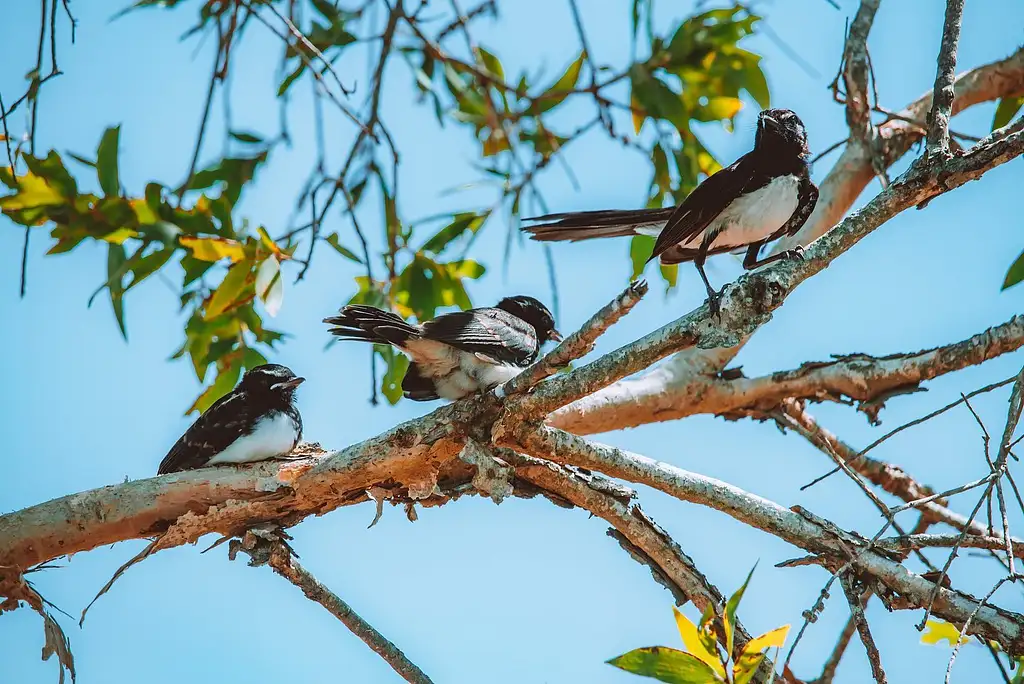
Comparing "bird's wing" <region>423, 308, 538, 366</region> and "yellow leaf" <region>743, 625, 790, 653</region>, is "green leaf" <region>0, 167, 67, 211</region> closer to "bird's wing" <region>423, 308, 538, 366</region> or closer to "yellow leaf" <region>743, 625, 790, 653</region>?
"bird's wing" <region>423, 308, 538, 366</region>

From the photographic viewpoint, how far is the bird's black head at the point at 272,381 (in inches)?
201

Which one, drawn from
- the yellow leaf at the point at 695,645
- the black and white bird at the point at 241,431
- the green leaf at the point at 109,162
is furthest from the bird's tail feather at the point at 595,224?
the yellow leaf at the point at 695,645

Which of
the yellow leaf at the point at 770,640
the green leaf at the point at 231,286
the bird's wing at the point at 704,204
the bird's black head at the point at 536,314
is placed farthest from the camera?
the bird's black head at the point at 536,314

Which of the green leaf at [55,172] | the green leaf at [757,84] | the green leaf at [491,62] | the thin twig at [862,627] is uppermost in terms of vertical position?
the green leaf at [491,62]

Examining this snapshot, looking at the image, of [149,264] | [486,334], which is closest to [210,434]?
[149,264]

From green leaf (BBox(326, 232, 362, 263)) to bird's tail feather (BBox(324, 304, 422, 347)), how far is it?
1.02 feet

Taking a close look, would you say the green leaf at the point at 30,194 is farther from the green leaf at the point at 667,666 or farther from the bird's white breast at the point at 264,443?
the green leaf at the point at 667,666

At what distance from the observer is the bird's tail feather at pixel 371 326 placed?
4070 mm

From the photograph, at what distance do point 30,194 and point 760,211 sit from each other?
9.58 feet

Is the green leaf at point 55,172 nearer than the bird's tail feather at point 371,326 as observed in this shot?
Yes

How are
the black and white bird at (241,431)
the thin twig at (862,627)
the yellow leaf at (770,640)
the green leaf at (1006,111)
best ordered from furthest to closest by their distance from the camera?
the green leaf at (1006,111) → the black and white bird at (241,431) → the thin twig at (862,627) → the yellow leaf at (770,640)

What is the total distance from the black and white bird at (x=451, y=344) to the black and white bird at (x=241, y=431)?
1.92ft

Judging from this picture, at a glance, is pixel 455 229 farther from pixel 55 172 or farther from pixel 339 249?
pixel 55 172

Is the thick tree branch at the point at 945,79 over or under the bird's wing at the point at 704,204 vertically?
under
